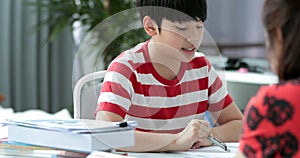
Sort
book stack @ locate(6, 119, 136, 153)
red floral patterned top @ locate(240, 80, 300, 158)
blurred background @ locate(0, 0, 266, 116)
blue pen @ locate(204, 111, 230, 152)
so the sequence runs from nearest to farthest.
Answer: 1. red floral patterned top @ locate(240, 80, 300, 158)
2. book stack @ locate(6, 119, 136, 153)
3. blue pen @ locate(204, 111, 230, 152)
4. blurred background @ locate(0, 0, 266, 116)

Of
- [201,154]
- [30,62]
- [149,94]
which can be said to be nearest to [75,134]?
[149,94]

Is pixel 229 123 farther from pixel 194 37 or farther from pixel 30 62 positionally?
pixel 30 62

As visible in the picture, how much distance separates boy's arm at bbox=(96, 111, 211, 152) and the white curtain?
246 centimetres

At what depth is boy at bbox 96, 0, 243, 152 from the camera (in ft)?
4.05

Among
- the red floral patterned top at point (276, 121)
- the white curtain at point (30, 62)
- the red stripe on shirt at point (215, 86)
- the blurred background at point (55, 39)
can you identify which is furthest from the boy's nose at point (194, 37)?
the white curtain at point (30, 62)

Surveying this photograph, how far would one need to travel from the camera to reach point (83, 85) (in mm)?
1355

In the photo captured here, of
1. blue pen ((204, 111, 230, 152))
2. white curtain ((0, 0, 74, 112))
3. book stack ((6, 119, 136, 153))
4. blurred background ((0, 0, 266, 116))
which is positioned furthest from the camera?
white curtain ((0, 0, 74, 112))

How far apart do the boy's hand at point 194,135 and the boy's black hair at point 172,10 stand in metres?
0.23

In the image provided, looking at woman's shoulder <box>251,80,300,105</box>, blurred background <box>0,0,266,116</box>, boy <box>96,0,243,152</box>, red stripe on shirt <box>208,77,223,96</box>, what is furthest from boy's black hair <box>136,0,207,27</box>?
blurred background <box>0,0,266,116</box>

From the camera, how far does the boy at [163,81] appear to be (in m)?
1.23

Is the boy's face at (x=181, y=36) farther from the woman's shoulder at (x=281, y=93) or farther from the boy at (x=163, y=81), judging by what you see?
the woman's shoulder at (x=281, y=93)

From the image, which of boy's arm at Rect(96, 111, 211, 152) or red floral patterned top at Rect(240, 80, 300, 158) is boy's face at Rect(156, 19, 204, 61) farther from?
red floral patterned top at Rect(240, 80, 300, 158)

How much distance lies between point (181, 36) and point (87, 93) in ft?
0.91

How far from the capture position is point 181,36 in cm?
123
